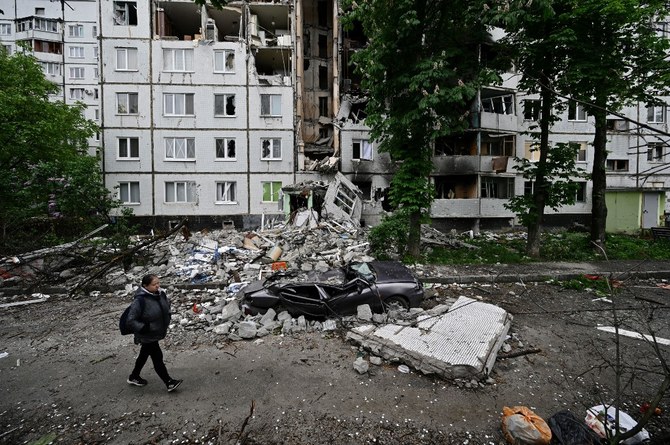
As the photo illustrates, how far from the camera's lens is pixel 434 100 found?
9.77 meters

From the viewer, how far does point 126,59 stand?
2083 cm

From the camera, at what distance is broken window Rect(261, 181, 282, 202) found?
72.6 ft

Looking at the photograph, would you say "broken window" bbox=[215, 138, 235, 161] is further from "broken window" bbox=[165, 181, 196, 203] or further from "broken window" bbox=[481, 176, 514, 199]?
"broken window" bbox=[481, 176, 514, 199]

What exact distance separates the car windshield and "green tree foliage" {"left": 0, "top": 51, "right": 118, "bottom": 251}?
12.1 metres

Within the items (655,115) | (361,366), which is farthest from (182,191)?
(655,115)

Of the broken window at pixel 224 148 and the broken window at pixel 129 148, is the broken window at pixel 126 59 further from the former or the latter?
the broken window at pixel 224 148

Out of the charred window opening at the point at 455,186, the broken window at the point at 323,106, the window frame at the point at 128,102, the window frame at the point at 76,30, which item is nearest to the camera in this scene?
the window frame at the point at 128,102

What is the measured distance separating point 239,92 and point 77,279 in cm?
1600

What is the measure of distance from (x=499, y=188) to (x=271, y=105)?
17.4m

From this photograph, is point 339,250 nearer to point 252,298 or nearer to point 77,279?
point 252,298

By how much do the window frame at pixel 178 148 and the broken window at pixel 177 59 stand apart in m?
4.79

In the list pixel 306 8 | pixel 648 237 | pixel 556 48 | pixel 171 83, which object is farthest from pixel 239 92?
pixel 648 237

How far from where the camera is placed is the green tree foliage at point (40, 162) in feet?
46.8

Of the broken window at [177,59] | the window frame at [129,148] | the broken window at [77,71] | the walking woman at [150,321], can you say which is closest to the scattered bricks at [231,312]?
the walking woman at [150,321]
